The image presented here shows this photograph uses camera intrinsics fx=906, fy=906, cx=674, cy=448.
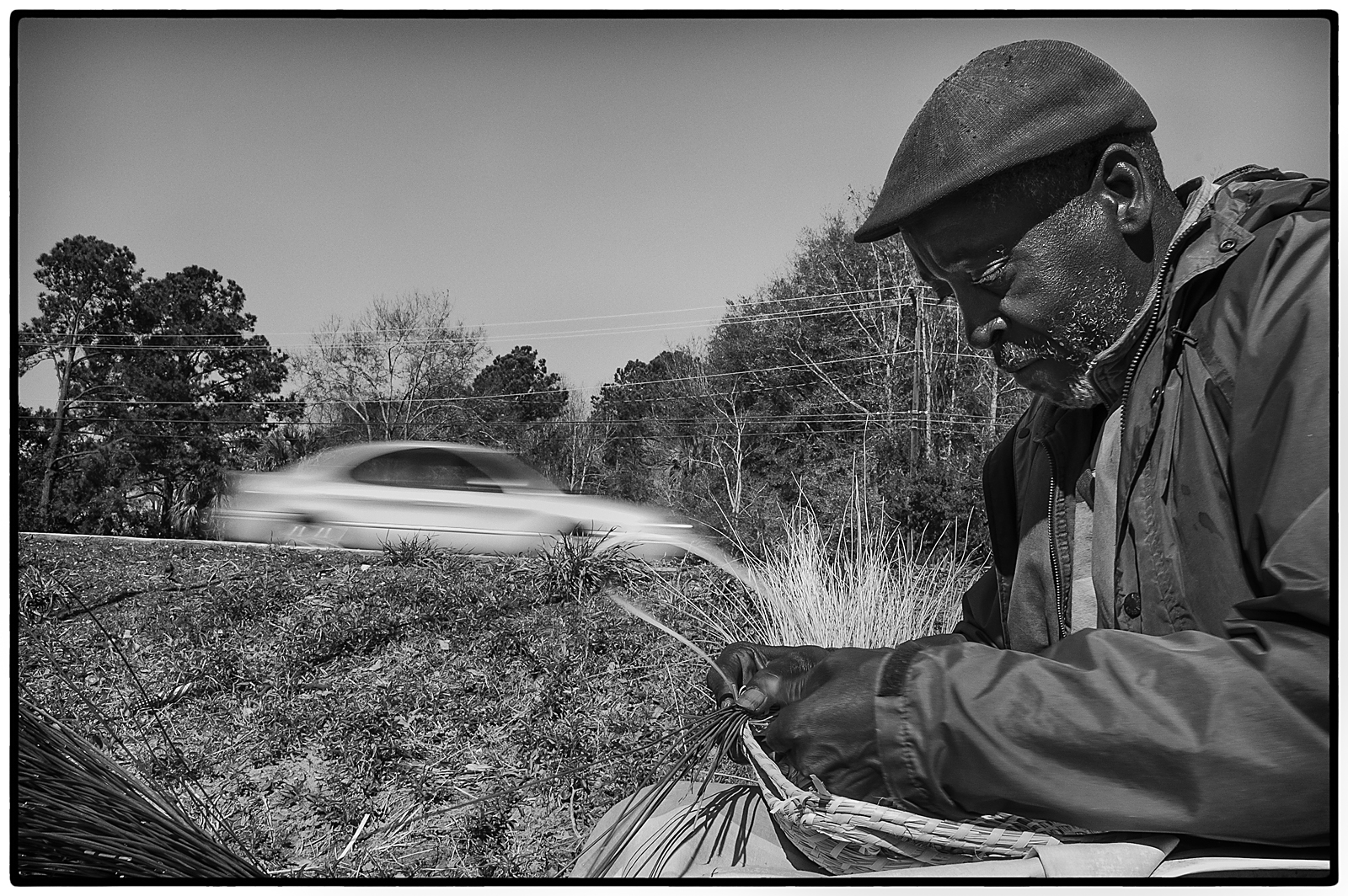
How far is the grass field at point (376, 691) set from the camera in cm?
388

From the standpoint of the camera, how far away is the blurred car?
354 inches

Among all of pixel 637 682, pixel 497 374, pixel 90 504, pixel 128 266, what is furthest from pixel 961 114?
pixel 497 374

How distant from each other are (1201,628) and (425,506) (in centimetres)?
915

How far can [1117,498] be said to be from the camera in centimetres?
150

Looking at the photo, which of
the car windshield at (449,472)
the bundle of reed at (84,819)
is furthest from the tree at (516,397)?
the bundle of reed at (84,819)

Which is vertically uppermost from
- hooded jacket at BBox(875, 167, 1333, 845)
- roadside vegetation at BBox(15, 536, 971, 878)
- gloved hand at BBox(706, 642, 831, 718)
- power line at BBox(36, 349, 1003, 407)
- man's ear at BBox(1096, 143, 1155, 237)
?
power line at BBox(36, 349, 1003, 407)

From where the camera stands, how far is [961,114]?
1.53 m

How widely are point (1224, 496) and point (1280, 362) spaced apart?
0.65ft

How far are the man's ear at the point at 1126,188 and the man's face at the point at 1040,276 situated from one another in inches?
0.9

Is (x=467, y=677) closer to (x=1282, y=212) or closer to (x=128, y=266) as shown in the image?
(x=1282, y=212)

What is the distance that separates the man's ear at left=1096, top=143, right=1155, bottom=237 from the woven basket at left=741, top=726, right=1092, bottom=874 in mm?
975

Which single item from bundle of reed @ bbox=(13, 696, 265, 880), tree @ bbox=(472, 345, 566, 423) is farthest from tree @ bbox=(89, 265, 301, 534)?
bundle of reed @ bbox=(13, 696, 265, 880)

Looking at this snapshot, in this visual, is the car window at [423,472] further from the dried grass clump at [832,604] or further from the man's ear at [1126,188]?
the man's ear at [1126,188]

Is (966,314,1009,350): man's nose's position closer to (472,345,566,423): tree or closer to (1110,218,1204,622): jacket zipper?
(1110,218,1204,622): jacket zipper
